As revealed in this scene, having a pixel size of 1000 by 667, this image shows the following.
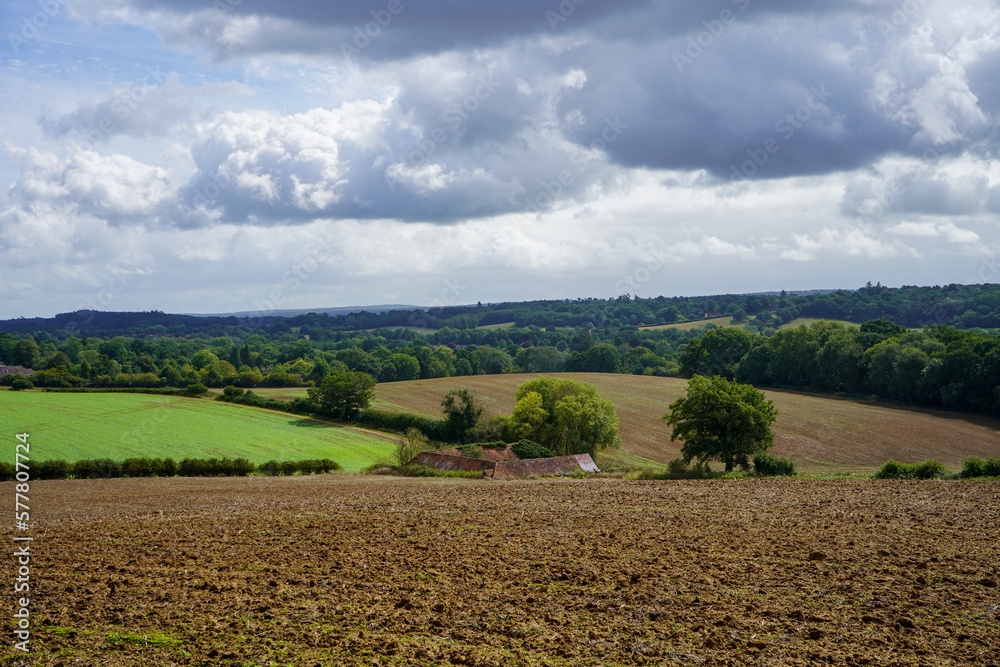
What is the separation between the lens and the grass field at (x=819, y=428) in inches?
2292

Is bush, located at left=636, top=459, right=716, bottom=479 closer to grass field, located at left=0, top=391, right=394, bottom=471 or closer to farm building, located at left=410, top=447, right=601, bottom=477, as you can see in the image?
farm building, located at left=410, top=447, right=601, bottom=477

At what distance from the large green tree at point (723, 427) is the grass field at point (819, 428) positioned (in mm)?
6109

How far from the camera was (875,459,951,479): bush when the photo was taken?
34.2 m

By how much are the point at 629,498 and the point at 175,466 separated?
102 feet

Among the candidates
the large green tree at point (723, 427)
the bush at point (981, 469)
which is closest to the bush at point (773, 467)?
the large green tree at point (723, 427)

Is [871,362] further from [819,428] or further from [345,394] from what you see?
[345,394]

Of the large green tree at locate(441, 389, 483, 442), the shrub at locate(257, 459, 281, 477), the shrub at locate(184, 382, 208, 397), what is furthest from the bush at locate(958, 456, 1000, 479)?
the shrub at locate(184, 382, 208, 397)

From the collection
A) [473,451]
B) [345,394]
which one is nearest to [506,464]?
[473,451]

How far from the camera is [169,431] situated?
60.7m

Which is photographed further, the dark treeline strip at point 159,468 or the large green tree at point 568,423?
the large green tree at point 568,423

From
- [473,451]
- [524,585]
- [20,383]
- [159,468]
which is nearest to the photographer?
[524,585]

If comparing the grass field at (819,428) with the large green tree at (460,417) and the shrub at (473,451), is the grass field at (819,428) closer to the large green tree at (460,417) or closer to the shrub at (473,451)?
the large green tree at (460,417)

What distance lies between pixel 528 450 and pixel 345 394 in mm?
27897

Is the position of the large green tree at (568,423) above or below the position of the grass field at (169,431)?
above
